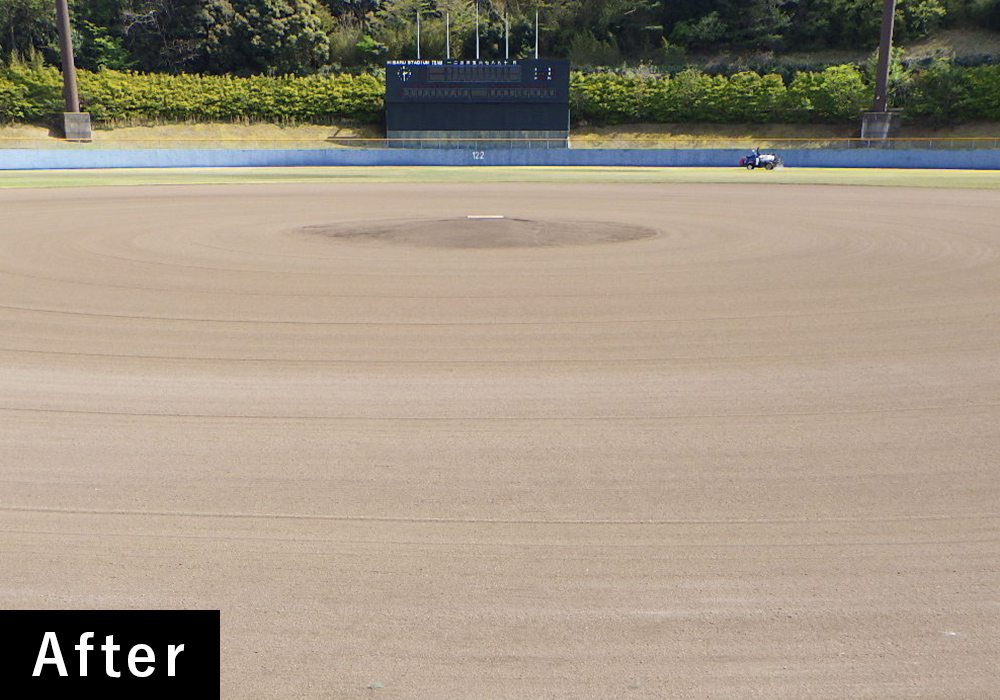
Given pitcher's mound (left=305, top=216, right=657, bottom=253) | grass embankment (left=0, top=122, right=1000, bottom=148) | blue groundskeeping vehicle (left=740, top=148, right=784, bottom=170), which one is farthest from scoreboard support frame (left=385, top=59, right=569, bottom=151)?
pitcher's mound (left=305, top=216, right=657, bottom=253)

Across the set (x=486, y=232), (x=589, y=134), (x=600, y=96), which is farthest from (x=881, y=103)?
(x=486, y=232)

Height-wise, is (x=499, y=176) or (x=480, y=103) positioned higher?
(x=480, y=103)

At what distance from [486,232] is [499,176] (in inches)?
986

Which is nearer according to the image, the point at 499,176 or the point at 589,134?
the point at 499,176

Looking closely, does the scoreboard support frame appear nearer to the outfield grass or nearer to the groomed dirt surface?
the outfield grass

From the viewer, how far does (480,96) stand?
5803 centimetres

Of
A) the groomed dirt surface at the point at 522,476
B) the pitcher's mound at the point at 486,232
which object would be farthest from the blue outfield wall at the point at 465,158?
the groomed dirt surface at the point at 522,476

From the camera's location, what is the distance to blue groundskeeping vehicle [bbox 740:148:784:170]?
163ft

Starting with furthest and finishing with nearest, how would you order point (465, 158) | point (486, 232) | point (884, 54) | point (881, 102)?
point (881, 102) < point (884, 54) < point (465, 158) < point (486, 232)

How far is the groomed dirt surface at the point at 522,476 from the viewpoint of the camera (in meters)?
4.34

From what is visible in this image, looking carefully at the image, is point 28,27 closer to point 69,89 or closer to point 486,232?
point 69,89

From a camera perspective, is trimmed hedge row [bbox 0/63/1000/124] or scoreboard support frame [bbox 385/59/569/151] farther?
trimmed hedge row [bbox 0/63/1000/124]

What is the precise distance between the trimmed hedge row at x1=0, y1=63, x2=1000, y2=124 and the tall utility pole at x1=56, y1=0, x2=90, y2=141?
5634 mm

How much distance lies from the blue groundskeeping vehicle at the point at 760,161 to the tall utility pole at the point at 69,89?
42.3m
